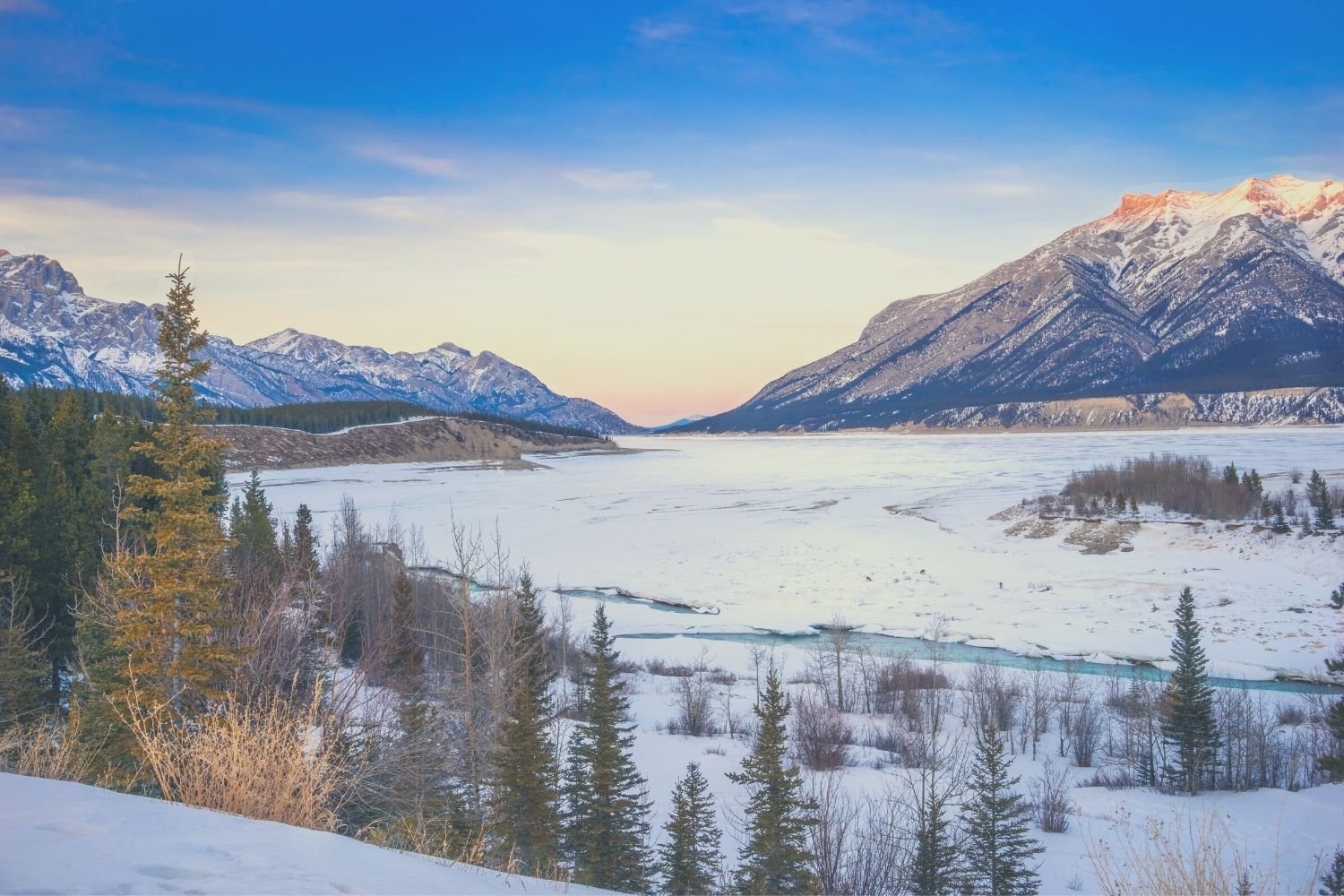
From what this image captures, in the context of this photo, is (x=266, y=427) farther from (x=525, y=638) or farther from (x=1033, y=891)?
(x=1033, y=891)

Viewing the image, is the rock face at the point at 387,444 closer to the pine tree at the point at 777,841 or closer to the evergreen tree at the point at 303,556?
the evergreen tree at the point at 303,556

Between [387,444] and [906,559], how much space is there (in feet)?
356

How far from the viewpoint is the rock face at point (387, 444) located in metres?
113

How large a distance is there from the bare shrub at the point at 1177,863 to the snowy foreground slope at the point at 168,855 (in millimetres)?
4364

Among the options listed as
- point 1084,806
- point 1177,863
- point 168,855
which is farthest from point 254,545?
point 1177,863

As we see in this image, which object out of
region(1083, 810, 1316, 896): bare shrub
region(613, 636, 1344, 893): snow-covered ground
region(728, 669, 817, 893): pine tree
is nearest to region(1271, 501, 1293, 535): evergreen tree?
region(613, 636, 1344, 893): snow-covered ground

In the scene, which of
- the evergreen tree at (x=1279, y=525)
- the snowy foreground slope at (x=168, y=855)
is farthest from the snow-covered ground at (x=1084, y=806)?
the evergreen tree at (x=1279, y=525)

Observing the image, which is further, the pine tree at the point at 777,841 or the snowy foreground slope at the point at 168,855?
the pine tree at the point at 777,841

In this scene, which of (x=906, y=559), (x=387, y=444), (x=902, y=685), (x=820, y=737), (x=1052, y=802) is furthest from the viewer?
(x=387, y=444)

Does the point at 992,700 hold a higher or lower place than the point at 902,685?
higher

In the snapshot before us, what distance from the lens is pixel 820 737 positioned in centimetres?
2325

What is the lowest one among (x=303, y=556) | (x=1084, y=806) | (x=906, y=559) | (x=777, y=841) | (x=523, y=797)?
(x=1084, y=806)

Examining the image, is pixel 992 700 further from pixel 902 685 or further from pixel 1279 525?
pixel 1279 525

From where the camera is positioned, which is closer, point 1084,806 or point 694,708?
point 1084,806
